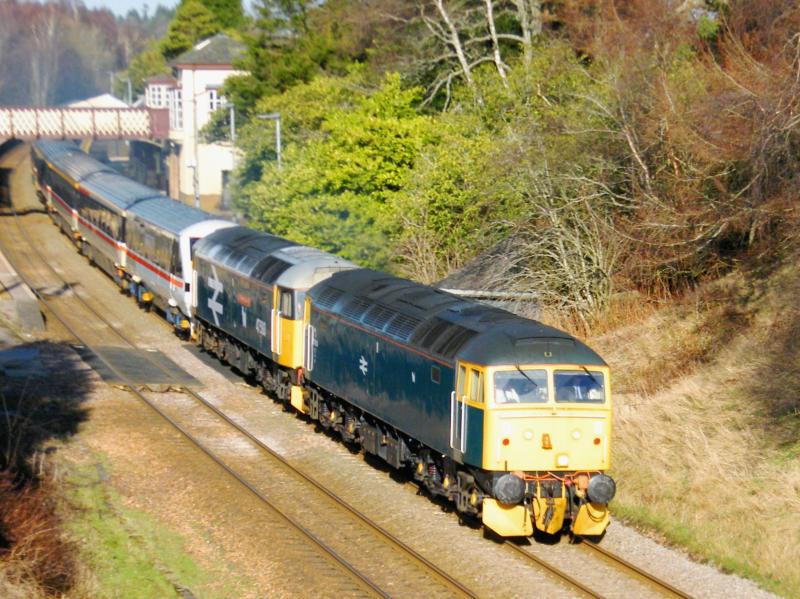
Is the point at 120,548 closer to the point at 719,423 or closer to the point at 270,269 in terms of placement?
the point at 270,269

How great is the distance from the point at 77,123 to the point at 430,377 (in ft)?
169

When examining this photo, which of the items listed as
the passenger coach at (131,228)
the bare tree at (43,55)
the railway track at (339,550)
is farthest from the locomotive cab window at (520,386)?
the bare tree at (43,55)

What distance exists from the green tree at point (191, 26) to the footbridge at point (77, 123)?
Answer: 1618cm

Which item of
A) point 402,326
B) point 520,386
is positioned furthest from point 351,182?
point 520,386

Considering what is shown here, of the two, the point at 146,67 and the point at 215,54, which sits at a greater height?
the point at 215,54

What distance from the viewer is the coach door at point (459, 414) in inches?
611

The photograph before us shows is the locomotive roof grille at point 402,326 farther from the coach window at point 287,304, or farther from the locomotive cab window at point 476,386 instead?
the coach window at point 287,304

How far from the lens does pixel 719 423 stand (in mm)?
19031

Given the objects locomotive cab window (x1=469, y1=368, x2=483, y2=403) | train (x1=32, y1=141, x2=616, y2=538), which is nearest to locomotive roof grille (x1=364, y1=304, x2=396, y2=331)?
train (x1=32, y1=141, x2=616, y2=538)

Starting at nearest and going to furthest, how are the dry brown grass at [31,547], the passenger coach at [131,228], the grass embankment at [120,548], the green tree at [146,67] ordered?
1. the dry brown grass at [31,547]
2. the grass embankment at [120,548]
3. the passenger coach at [131,228]
4. the green tree at [146,67]

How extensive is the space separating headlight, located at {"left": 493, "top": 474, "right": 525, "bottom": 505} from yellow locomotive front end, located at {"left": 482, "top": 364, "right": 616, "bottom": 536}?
0.5 inches

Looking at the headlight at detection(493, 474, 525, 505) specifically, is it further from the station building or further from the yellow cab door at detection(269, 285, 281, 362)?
the station building

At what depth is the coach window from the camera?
22.3 metres

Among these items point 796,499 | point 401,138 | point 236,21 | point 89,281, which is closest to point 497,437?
point 796,499
